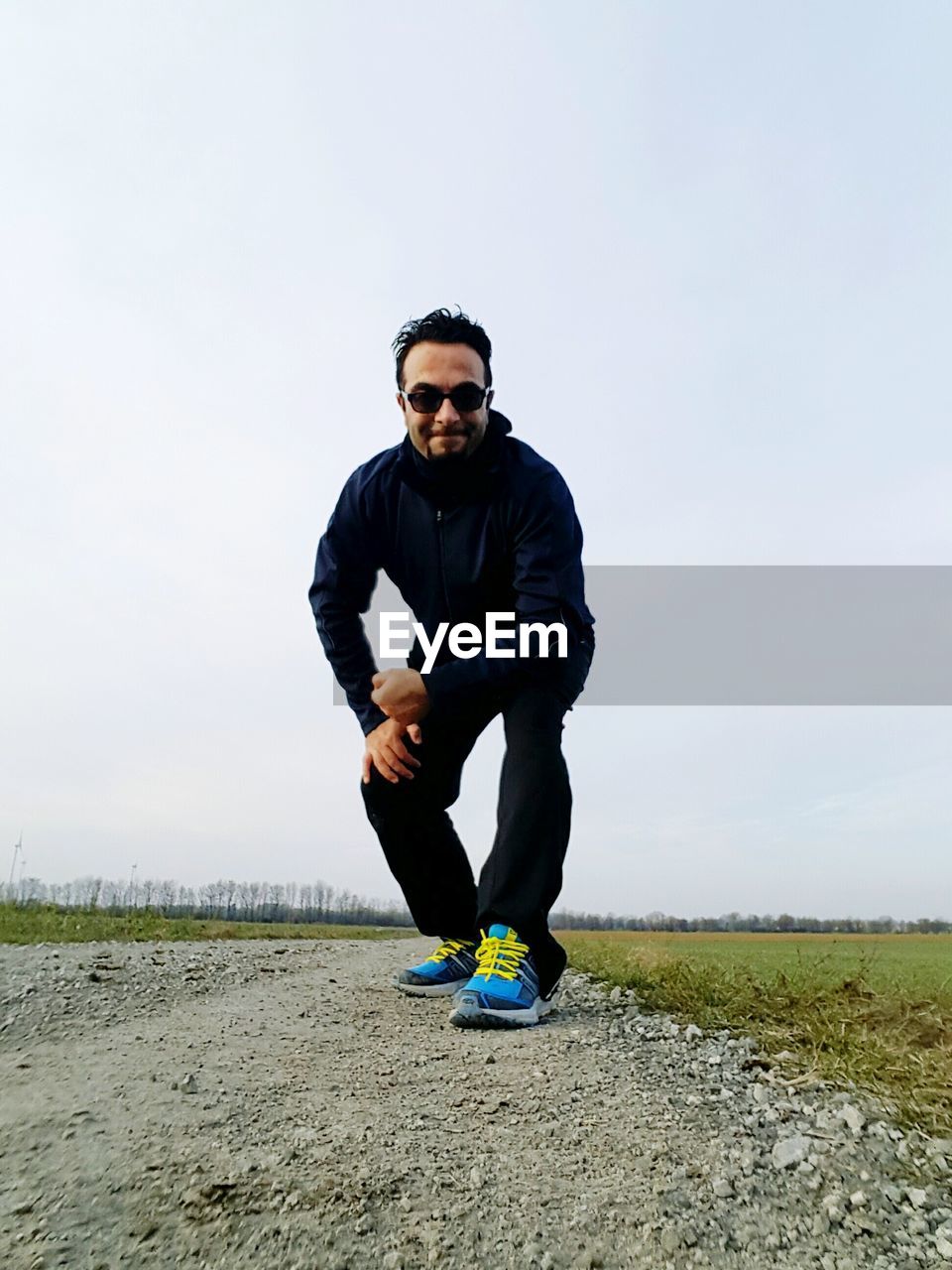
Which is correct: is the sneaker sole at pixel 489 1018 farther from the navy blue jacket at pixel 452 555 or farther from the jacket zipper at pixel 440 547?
the jacket zipper at pixel 440 547

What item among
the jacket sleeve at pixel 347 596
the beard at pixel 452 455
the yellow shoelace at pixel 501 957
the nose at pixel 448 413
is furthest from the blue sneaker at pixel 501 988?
the nose at pixel 448 413

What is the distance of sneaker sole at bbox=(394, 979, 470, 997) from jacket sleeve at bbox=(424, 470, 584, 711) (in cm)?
130

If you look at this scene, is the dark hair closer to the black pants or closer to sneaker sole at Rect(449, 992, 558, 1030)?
the black pants

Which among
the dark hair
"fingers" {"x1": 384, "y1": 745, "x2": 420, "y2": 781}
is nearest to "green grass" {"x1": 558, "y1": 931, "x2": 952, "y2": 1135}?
"fingers" {"x1": 384, "y1": 745, "x2": 420, "y2": 781}

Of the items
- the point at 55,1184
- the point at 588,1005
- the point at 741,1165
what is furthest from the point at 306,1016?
the point at 741,1165

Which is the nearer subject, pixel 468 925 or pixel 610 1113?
pixel 610 1113

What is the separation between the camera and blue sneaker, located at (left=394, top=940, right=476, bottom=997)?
4.01 meters

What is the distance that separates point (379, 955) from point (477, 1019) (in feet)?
10.5

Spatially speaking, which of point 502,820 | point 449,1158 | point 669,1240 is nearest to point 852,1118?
point 669,1240

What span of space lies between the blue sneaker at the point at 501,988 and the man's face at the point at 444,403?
1.85 metres

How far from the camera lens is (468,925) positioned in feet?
13.5

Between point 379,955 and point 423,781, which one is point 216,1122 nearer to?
point 423,781

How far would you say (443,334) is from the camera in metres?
3.67

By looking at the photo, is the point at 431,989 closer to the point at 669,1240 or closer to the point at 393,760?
the point at 393,760
